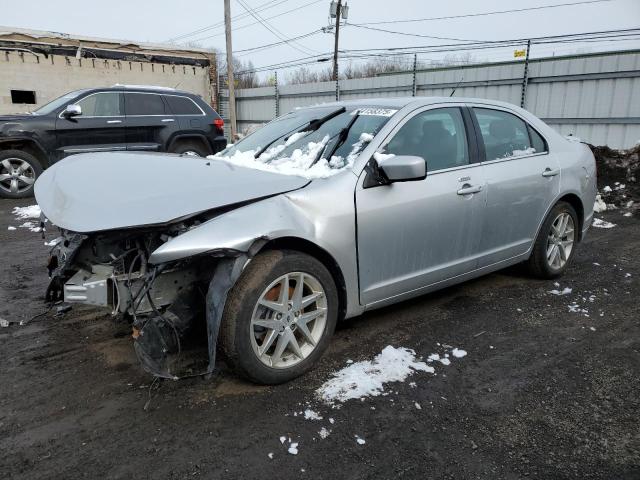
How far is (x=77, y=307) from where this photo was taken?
402 centimetres

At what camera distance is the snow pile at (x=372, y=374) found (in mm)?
2816

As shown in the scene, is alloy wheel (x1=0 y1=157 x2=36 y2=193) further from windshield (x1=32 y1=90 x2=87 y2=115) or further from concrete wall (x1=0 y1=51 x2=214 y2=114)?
concrete wall (x1=0 y1=51 x2=214 y2=114)

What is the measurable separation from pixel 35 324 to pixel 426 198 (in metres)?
2.99

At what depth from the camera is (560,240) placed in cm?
478

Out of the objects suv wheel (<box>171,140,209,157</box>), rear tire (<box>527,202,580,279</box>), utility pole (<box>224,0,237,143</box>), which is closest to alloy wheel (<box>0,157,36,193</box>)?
suv wheel (<box>171,140,209,157</box>)

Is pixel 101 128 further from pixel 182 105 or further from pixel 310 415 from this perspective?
pixel 310 415

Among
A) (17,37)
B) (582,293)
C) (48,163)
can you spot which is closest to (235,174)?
(582,293)

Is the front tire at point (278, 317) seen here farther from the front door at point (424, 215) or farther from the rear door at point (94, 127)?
the rear door at point (94, 127)

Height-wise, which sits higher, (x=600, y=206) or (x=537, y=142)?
(x=537, y=142)

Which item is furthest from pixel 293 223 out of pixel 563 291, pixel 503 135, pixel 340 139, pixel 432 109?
pixel 563 291

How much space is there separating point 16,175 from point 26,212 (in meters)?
1.39

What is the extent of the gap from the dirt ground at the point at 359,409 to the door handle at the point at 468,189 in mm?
994

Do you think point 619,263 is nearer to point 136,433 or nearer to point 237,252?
point 237,252

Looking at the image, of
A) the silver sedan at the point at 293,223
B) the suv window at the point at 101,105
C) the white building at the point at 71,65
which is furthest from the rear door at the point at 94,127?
the white building at the point at 71,65
